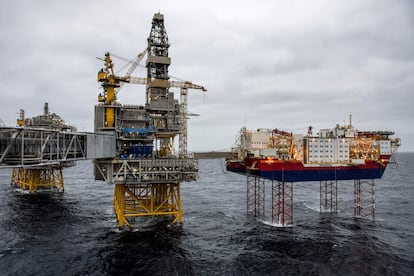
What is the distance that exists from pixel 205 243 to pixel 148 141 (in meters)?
15.7

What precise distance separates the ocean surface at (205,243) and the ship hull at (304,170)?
7176 millimetres

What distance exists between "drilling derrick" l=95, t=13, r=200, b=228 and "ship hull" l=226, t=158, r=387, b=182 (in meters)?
9.60

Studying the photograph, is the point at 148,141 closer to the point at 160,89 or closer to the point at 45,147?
the point at 160,89

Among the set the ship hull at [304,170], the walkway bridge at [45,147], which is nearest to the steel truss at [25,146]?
the walkway bridge at [45,147]

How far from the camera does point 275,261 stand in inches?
1171

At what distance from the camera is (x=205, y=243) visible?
34.2m

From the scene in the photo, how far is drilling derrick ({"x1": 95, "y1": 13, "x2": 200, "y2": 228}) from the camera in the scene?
1411 inches

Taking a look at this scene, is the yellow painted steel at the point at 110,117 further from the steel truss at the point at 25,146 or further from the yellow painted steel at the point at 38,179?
the yellow painted steel at the point at 38,179

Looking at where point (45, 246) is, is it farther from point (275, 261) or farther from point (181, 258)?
point (275, 261)

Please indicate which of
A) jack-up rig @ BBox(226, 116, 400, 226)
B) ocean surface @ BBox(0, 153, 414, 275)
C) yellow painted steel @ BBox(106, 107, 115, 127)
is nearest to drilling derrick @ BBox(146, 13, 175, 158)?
yellow painted steel @ BBox(106, 107, 115, 127)

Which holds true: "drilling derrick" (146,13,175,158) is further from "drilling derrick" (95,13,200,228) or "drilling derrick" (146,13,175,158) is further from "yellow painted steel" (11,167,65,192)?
"yellow painted steel" (11,167,65,192)

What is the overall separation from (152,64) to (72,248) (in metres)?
25.8

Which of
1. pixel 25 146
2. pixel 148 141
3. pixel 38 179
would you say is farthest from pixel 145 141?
pixel 38 179

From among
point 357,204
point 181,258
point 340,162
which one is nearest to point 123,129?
point 181,258
